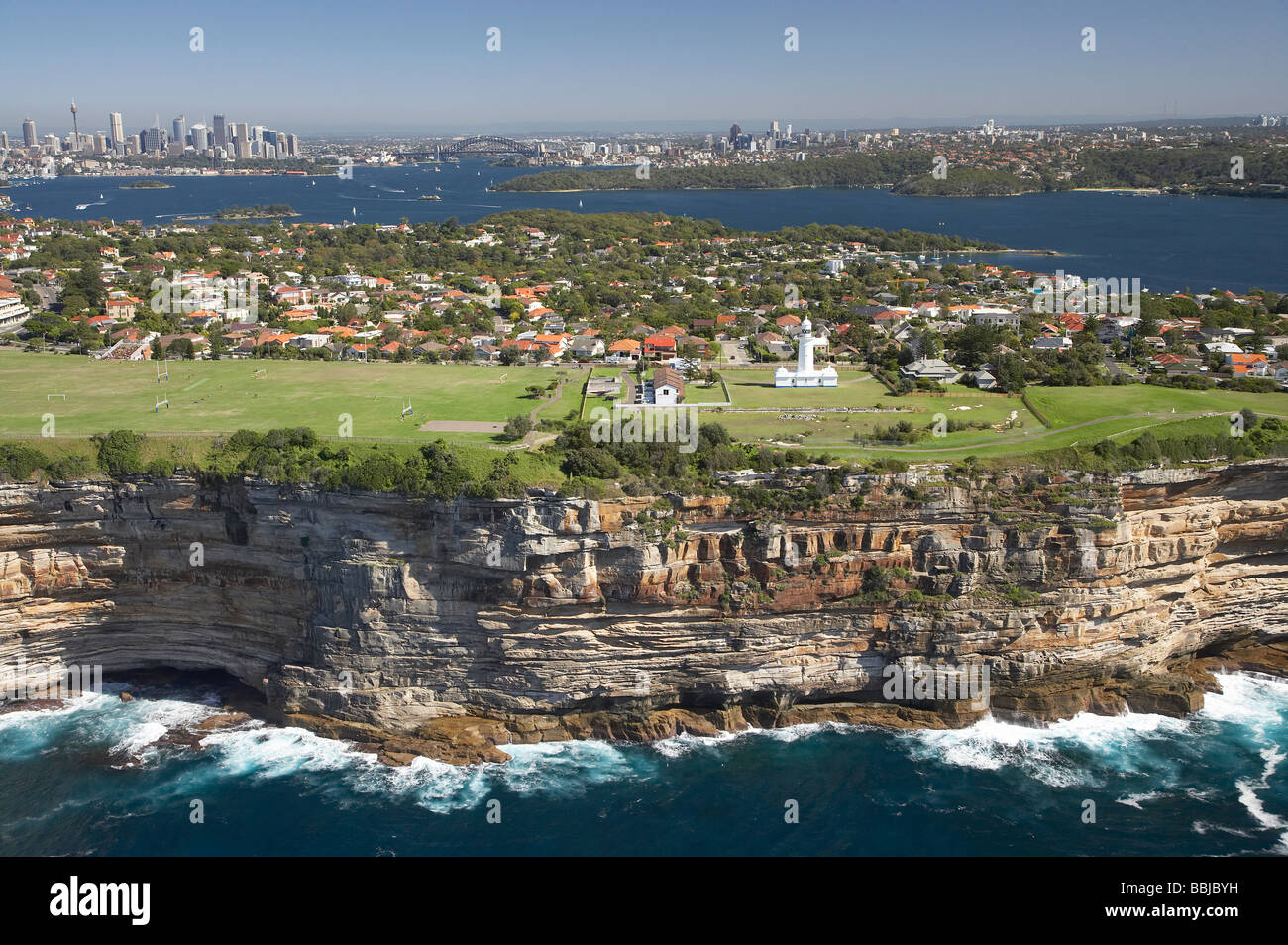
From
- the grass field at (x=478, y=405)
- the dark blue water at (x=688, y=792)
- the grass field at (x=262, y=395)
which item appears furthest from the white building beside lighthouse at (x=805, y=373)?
the dark blue water at (x=688, y=792)

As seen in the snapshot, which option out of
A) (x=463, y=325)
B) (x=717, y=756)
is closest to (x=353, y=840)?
(x=717, y=756)

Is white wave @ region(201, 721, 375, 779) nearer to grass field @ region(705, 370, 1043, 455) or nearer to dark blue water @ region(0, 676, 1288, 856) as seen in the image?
dark blue water @ region(0, 676, 1288, 856)

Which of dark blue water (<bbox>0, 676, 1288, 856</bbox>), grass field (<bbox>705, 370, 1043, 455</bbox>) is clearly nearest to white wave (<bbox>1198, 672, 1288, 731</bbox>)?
dark blue water (<bbox>0, 676, 1288, 856</bbox>)

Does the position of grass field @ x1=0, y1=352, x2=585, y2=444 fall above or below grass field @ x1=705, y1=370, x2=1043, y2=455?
above

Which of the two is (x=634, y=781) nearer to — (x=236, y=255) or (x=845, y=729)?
(x=845, y=729)

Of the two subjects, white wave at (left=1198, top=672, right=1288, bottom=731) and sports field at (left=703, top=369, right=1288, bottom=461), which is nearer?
white wave at (left=1198, top=672, right=1288, bottom=731)

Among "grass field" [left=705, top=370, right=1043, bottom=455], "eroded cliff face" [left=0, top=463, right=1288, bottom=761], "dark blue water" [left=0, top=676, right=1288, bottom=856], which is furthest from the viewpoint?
"grass field" [left=705, top=370, right=1043, bottom=455]
